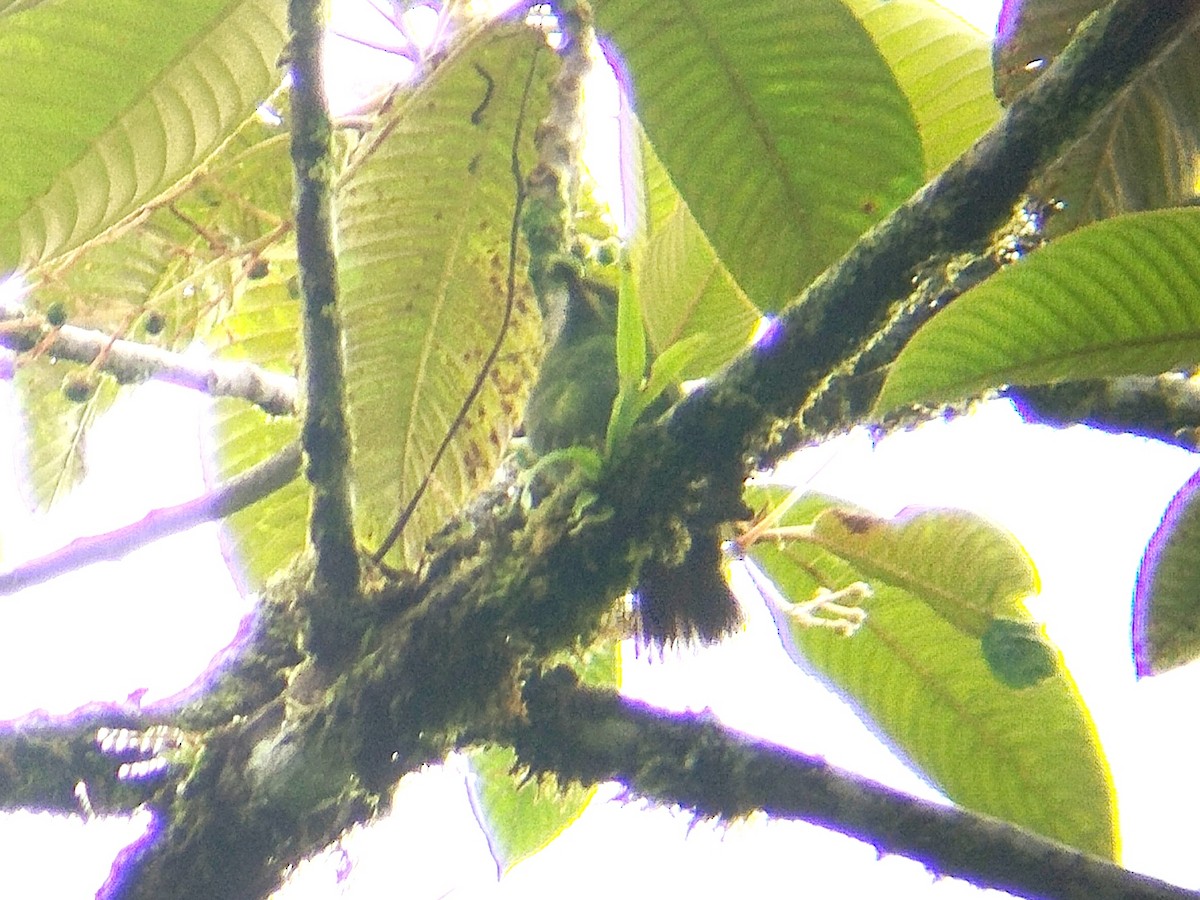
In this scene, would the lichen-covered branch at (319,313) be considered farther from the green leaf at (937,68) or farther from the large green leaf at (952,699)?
the green leaf at (937,68)

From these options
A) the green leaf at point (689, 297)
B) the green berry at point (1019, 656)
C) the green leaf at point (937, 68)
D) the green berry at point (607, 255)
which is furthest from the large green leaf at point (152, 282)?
the green berry at point (1019, 656)

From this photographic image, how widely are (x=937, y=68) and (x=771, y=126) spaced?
23 cm

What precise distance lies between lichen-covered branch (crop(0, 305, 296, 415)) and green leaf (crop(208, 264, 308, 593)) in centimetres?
4

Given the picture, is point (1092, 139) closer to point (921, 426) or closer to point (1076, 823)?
point (921, 426)

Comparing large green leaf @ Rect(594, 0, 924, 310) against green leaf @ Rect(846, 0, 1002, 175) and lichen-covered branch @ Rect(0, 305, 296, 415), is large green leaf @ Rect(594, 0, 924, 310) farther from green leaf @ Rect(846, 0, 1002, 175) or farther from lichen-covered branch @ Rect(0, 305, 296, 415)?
lichen-covered branch @ Rect(0, 305, 296, 415)

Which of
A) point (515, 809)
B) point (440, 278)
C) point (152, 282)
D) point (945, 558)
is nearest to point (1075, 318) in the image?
point (945, 558)

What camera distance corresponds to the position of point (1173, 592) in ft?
2.73

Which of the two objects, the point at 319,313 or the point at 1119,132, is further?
the point at 1119,132

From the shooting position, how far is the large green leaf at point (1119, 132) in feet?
2.87

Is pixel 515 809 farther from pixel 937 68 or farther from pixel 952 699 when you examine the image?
pixel 937 68

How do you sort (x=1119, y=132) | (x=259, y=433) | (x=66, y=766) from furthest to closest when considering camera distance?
(x=259, y=433), (x=1119, y=132), (x=66, y=766)

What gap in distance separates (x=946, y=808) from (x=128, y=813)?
0.56 metres

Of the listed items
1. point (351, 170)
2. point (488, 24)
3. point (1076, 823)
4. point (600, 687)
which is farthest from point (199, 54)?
point (1076, 823)

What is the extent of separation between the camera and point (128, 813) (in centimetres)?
80
